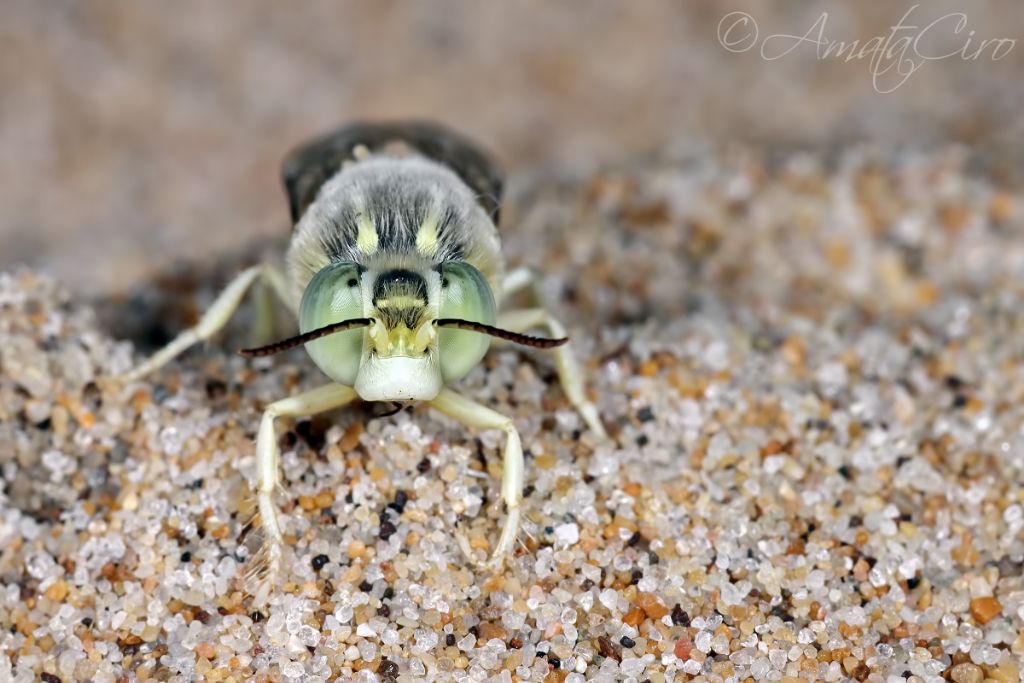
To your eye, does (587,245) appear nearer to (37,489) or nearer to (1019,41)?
(37,489)

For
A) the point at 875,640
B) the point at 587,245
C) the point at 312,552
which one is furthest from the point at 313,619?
the point at 587,245

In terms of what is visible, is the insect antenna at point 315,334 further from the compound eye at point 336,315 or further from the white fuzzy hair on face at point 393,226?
the white fuzzy hair on face at point 393,226

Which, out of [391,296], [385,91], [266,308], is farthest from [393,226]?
[385,91]

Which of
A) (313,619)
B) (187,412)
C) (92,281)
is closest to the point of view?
(313,619)

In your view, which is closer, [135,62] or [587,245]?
[587,245]

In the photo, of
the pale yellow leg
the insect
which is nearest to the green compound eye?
the insect

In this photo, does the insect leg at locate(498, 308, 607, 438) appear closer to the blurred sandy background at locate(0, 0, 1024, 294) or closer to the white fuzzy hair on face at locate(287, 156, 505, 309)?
the white fuzzy hair on face at locate(287, 156, 505, 309)

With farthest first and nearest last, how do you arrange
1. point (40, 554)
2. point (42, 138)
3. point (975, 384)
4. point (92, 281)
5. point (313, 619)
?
point (42, 138), point (92, 281), point (975, 384), point (40, 554), point (313, 619)

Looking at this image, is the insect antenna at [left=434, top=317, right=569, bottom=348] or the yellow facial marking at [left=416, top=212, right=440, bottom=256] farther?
the yellow facial marking at [left=416, top=212, right=440, bottom=256]
